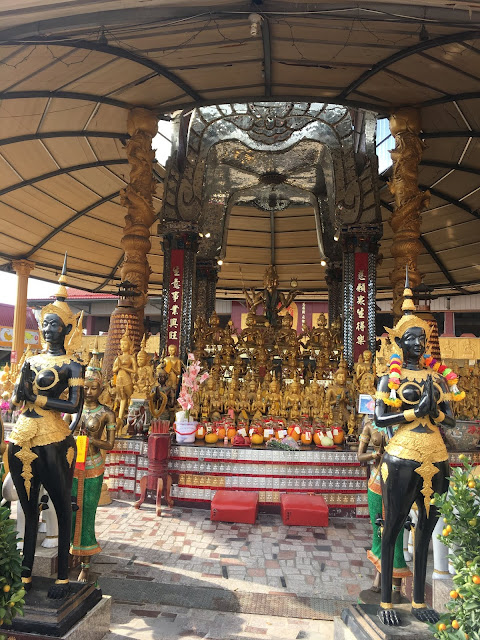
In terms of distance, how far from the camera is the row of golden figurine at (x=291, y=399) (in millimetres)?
8461

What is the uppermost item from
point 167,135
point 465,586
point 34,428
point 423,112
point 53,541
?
point 167,135

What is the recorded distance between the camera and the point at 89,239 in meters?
16.3

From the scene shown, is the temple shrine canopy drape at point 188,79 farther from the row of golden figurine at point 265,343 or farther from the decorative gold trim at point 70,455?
the row of golden figurine at point 265,343

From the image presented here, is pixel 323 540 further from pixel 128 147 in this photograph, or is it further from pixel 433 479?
pixel 128 147

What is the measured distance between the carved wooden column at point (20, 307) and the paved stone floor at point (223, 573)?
11.5 m

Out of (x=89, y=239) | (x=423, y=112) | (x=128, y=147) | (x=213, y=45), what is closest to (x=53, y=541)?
(x=213, y=45)

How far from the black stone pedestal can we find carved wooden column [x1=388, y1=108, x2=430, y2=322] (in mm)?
7937

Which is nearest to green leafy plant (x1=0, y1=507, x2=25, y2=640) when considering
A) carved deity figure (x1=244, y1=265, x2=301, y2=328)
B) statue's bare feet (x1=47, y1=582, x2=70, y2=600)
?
statue's bare feet (x1=47, y1=582, x2=70, y2=600)

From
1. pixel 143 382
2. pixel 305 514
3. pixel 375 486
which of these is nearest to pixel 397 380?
pixel 375 486

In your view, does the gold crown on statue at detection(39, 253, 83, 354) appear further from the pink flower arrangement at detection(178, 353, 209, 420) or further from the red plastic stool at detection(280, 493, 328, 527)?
the pink flower arrangement at detection(178, 353, 209, 420)

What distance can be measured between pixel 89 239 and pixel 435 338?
1244 cm

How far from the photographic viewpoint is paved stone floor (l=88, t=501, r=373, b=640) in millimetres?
3389

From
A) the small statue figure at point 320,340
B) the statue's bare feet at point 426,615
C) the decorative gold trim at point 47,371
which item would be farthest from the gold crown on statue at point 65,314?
the small statue figure at point 320,340

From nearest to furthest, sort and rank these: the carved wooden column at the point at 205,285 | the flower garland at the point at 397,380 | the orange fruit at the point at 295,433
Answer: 1. the flower garland at the point at 397,380
2. the orange fruit at the point at 295,433
3. the carved wooden column at the point at 205,285
